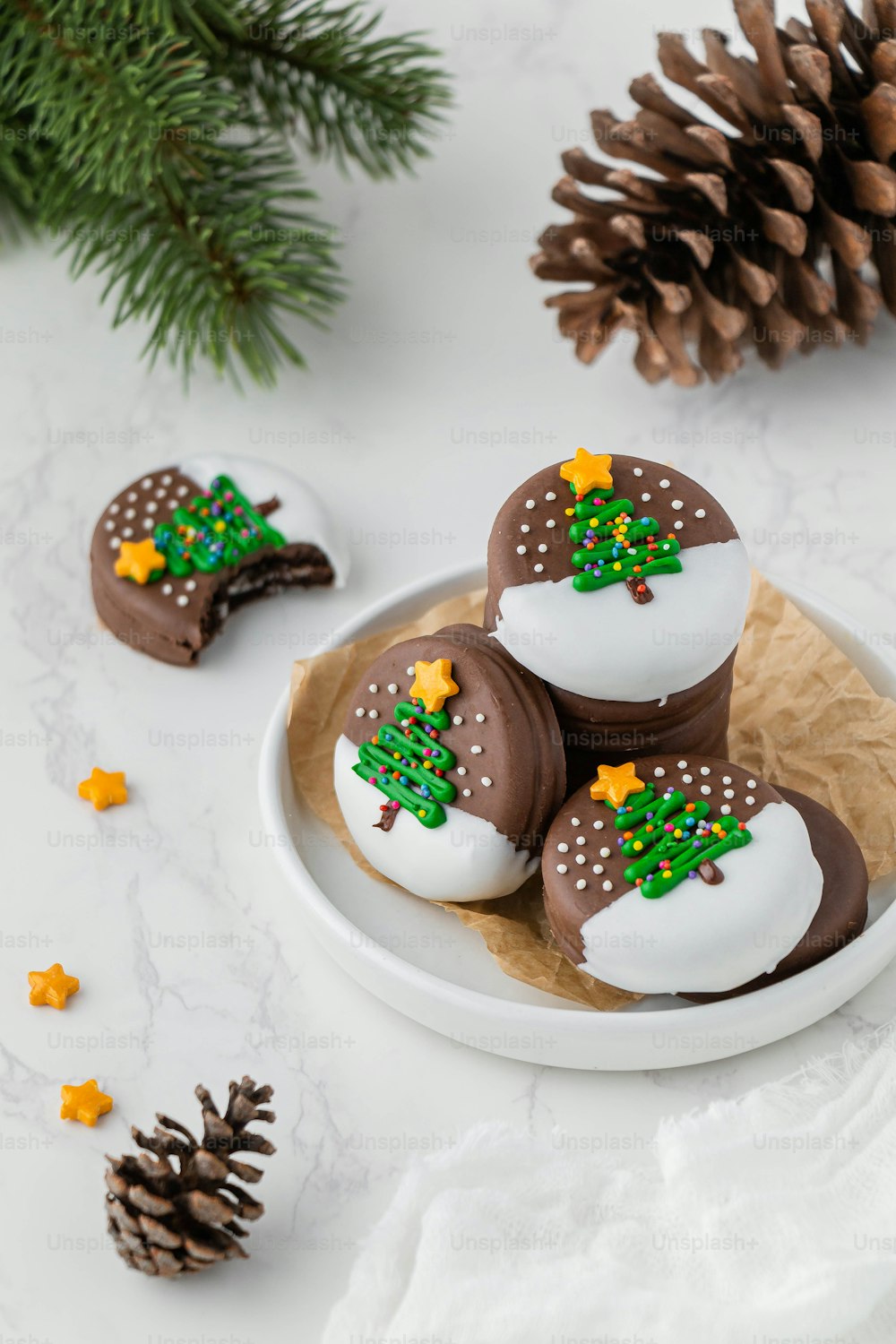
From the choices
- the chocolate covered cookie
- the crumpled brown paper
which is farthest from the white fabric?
the chocolate covered cookie

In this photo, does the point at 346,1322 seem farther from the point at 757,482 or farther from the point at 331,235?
the point at 331,235

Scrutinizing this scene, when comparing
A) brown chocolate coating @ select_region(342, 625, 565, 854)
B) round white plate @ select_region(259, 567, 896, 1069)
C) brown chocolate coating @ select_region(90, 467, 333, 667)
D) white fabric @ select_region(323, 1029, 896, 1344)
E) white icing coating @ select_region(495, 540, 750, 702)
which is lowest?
white fabric @ select_region(323, 1029, 896, 1344)

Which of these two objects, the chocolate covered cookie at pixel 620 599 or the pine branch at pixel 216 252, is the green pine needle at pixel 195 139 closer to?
the pine branch at pixel 216 252

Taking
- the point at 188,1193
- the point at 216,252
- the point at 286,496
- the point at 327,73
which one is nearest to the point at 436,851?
the point at 188,1193

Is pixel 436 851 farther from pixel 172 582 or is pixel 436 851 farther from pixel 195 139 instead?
pixel 195 139

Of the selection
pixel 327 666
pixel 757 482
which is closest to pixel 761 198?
pixel 757 482

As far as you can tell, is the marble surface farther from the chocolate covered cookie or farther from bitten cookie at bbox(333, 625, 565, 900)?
the chocolate covered cookie

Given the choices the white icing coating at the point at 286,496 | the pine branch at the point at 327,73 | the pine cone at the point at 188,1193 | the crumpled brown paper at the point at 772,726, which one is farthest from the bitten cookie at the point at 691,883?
the pine branch at the point at 327,73
